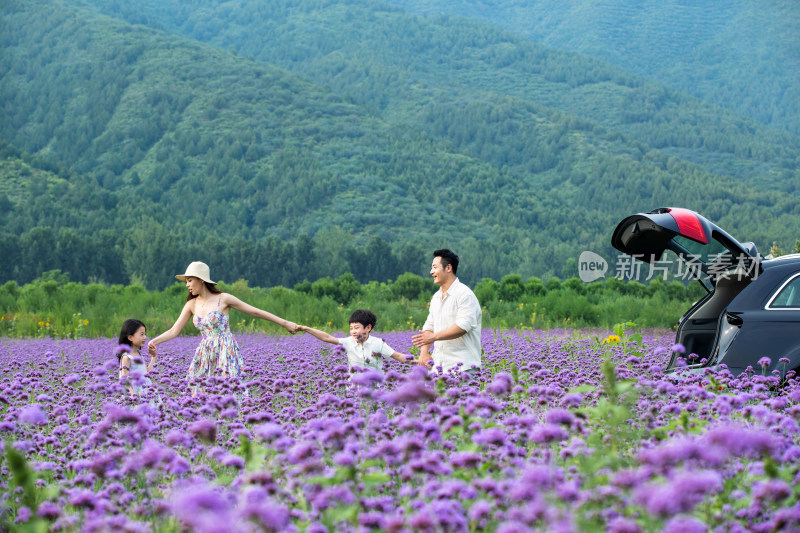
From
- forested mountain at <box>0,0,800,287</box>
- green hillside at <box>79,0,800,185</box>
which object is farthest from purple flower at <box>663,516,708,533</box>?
green hillside at <box>79,0,800,185</box>

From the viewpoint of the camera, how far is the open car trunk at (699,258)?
6.95 metres

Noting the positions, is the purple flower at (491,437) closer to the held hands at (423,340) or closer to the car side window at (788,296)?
the held hands at (423,340)

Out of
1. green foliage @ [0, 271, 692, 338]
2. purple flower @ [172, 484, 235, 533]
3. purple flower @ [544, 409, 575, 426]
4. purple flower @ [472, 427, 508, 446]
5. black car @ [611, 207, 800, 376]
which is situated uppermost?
black car @ [611, 207, 800, 376]

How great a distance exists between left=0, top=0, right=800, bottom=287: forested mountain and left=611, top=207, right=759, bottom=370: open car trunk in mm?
67801

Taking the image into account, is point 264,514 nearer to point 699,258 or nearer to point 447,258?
point 447,258

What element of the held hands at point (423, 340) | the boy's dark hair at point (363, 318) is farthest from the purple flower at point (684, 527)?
the boy's dark hair at point (363, 318)

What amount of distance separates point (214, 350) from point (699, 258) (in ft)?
13.8

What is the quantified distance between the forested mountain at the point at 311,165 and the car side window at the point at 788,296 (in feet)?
226

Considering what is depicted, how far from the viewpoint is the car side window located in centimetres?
686

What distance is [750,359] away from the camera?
6719 millimetres

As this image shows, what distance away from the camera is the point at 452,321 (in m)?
7.19

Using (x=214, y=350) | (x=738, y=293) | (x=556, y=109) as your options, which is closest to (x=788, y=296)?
(x=738, y=293)

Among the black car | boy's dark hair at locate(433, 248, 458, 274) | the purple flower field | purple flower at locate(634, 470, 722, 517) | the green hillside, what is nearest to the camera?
purple flower at locate(634, 470, 722, 517)

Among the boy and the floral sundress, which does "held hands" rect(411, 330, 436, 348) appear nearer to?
the boy
